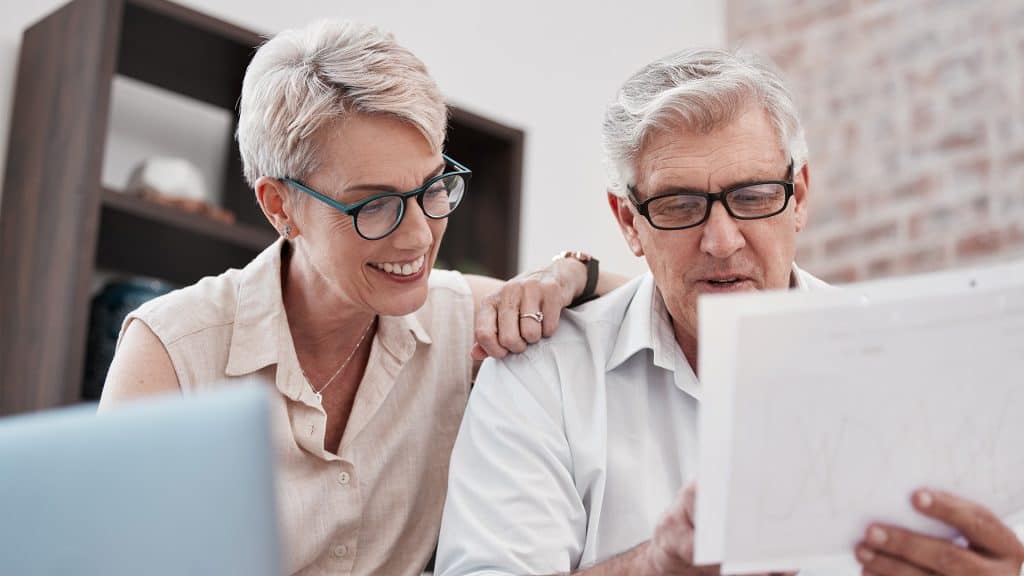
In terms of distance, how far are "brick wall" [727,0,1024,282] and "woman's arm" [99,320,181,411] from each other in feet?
8.54

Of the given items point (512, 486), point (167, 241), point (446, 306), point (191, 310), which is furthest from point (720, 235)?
point (167, 241)

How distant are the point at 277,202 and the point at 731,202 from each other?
0.68 metres

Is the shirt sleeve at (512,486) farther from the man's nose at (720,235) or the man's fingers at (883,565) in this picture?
the man's fingers at (883,565)

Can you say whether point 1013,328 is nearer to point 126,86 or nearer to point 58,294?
point 58,294

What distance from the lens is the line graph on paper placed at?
3.55 ft

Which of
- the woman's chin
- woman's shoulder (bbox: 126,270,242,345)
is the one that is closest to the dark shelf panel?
woman's shoulder (bbox: 126,270,242,345)

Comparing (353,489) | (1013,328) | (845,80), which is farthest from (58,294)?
(845,80)

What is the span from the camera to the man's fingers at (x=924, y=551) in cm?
115

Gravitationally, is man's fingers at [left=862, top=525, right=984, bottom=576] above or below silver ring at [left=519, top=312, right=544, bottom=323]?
below

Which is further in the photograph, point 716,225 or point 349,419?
point 349,419

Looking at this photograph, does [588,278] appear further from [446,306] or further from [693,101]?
[693,101]

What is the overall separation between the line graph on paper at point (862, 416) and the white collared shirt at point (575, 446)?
444 millimetres

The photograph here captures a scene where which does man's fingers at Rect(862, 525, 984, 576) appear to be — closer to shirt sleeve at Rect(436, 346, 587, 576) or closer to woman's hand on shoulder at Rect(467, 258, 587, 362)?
shirt sleeve at Rect(436, 346, 587, 576)

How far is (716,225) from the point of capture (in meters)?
1.61
